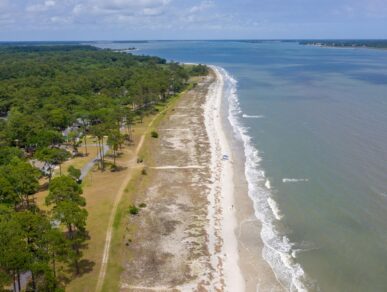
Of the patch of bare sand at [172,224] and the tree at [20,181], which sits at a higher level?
the tree at [20,181]

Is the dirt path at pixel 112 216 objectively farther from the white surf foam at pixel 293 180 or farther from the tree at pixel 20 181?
the white surf foam at pixel 293 180

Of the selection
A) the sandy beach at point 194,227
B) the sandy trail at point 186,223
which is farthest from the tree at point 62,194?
the sandy trail at point 186,223

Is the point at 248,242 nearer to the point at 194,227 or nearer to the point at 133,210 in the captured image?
the point at 194,227

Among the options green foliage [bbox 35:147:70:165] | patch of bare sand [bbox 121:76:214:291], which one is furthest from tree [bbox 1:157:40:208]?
patch of bare sand [bbox 121:76:214:291]

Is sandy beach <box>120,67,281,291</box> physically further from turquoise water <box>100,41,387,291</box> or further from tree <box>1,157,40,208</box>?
tree <box>1,157,40,208</box>

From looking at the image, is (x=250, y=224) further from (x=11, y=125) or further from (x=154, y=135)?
(x=11, y=125)

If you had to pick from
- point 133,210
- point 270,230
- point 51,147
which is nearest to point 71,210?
point 133,210
